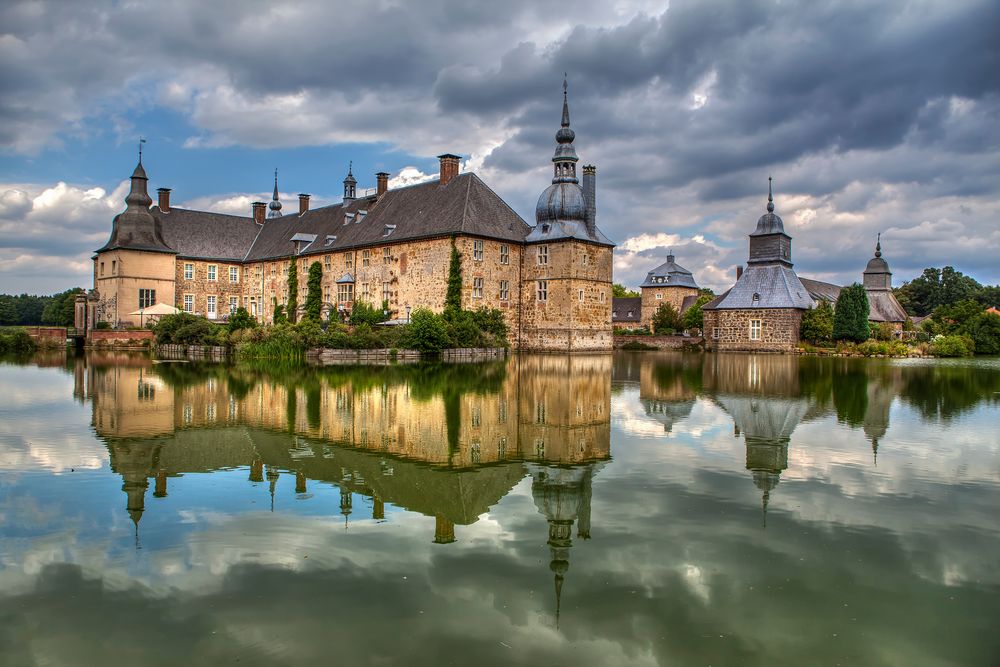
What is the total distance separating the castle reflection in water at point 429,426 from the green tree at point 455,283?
15.0 m

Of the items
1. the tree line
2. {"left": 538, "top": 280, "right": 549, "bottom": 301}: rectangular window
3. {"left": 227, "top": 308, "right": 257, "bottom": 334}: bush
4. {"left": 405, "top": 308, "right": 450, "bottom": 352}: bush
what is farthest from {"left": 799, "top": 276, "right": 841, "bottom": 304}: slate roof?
the tree line

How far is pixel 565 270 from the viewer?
1559 inches

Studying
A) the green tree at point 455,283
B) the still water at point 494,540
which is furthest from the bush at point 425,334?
the still water at point 494,540

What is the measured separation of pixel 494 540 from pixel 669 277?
6740 centimetres

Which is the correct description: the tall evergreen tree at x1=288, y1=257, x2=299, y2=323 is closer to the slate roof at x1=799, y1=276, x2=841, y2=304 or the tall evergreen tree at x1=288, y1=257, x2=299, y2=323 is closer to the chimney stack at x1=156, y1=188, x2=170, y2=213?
the chimney stack at x1=156, y1=188, x2=170, y2=213

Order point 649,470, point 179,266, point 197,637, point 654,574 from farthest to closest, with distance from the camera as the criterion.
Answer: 1. point 179,266
2. point 649,470
3. point 654,574
4. point 197,637

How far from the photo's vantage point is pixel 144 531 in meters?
6.29

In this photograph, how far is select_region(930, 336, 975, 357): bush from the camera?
43656 mm

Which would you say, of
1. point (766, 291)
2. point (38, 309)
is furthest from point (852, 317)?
point (38, 309)

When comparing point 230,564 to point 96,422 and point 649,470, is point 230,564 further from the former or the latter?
point 96,422

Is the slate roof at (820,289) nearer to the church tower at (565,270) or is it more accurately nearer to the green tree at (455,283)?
the church tower at (565,270)

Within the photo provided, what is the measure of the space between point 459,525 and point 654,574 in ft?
6.32

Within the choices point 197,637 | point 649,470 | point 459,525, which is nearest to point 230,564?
point 197,637

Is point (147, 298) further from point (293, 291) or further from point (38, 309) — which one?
point (38, 309)
